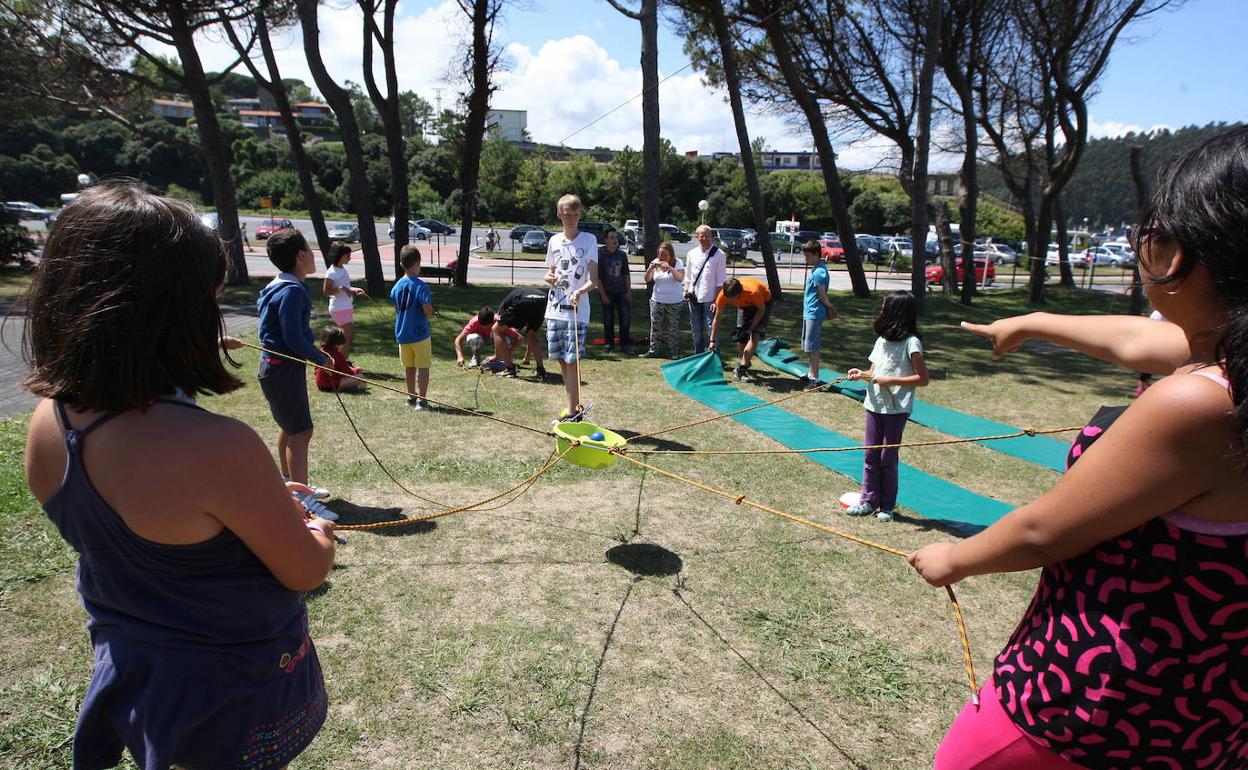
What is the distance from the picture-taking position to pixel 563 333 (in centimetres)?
642

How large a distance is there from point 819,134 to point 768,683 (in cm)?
1586

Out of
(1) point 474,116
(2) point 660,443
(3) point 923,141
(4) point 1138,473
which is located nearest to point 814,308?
(2) point 660,443

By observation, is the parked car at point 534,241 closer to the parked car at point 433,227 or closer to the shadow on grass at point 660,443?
the parked car at point 433,227

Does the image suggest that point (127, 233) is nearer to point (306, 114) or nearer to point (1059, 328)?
point (1059, 328)

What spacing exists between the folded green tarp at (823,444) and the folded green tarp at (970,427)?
54 centimetres

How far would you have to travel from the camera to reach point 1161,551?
112cm

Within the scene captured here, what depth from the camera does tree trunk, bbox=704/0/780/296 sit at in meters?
14.1

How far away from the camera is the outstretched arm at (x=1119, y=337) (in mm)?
1608

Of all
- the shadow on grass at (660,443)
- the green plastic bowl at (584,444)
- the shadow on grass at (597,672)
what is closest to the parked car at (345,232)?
the shadow on grass at (660,443)

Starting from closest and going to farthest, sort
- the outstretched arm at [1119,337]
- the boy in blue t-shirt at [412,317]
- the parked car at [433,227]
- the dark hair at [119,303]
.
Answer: the dark hair at [119,303], the outstretched arm at [1119,337], the boy in blue t-shirt at [412,317], the parked car at [433,227]

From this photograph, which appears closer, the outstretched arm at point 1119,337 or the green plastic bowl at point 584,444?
the outstretched arm at point 1119,337

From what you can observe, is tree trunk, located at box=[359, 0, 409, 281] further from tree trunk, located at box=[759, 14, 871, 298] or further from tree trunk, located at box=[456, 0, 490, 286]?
tree trunk, located at box=[759, 14, 871, 298]

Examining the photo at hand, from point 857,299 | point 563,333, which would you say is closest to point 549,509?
point 563,333

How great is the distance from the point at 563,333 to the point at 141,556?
17.1 feet
